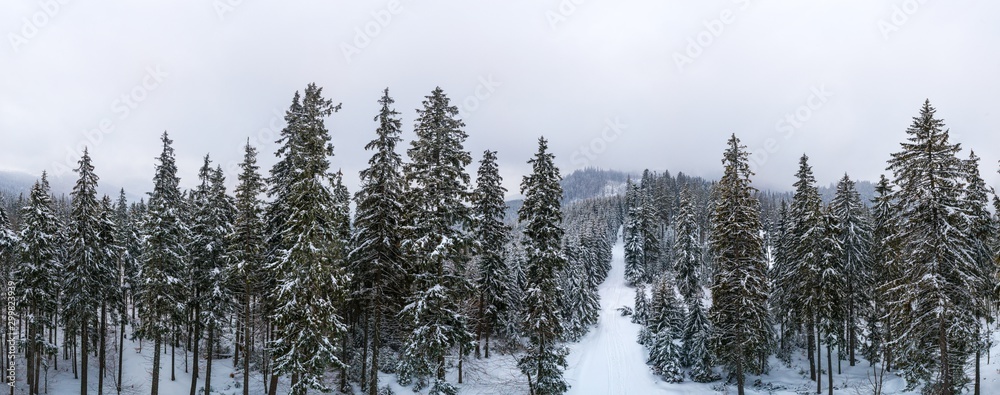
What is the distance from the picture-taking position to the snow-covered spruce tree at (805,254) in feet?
94.0

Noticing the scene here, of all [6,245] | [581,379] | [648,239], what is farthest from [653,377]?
[6,245]

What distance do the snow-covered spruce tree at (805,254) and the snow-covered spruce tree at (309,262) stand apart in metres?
29.5

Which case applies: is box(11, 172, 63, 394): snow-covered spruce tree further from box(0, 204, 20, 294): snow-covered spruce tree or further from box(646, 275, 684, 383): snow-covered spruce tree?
box(646, 275, 684, 383): snow-covered spruce tree

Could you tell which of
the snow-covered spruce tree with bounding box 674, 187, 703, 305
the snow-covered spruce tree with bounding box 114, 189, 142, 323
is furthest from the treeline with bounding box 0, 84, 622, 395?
the snow-covered spruce tree with bounding box 674, 187, 703, 305

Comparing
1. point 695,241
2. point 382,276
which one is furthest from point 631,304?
point 382,276

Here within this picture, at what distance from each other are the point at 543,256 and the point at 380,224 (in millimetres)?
8927

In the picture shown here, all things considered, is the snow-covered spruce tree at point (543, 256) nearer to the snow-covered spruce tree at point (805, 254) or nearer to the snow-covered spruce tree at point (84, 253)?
the snow-covered spruce tree at point (805, 254)

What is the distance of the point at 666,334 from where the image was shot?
36750 millimetres

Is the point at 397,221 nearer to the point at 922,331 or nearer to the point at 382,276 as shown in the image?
the point at 382,276

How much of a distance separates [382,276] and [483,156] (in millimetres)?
10828

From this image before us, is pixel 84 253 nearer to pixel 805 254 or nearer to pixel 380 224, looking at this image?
pixel 380 224

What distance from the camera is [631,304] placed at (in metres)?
62.7

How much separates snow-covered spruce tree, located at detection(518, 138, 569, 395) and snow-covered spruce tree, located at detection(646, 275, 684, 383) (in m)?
14.9

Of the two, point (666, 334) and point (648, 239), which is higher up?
point (648, 239)
